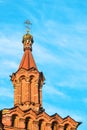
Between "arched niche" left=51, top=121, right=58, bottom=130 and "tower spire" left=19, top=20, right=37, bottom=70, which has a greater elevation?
"tower spire" left=19, top=20, right=37, bottom=70

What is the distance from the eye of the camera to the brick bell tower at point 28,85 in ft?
199

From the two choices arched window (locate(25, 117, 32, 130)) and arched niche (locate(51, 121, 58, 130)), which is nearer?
arched window (locate(25, 117, 32, 130))

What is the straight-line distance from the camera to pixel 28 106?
198ft

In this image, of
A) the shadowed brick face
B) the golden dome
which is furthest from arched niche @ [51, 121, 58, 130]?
the golden dome

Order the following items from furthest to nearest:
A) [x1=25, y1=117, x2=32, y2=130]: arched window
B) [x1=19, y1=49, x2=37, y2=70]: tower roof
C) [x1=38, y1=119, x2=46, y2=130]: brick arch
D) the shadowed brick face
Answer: [x1=19, y1=49, x2=37, y2=70]: tower roof, [x1=38, y1=119, x2=46, y2=130]: brick arch, [x1=25, y1=117, x2=32, y2=130]: arched window, the shadowed brick face

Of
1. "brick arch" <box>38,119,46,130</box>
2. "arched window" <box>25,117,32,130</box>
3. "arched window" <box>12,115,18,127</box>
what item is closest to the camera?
"arched window" <box>12,115,18,127</box>

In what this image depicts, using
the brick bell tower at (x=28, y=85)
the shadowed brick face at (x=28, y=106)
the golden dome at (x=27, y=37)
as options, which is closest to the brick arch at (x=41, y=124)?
the shadowed brick face at (x=28, y=106)

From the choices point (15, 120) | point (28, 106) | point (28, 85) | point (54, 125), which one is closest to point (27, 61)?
point (28, 85)

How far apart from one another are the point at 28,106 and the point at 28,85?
2652 millimetres

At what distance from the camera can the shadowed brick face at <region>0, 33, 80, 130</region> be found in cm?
5519

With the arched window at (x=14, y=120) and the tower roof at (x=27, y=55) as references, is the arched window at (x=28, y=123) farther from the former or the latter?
the tower roof at (x=27, y=55)

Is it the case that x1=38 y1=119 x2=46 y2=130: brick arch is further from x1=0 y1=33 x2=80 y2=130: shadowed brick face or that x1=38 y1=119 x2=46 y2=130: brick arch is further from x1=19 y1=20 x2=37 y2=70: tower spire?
x1=19 y1=20 x2=37 y2=70: tower spire

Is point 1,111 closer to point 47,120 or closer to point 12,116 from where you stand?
point 12,116

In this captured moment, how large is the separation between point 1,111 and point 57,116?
6392mm
